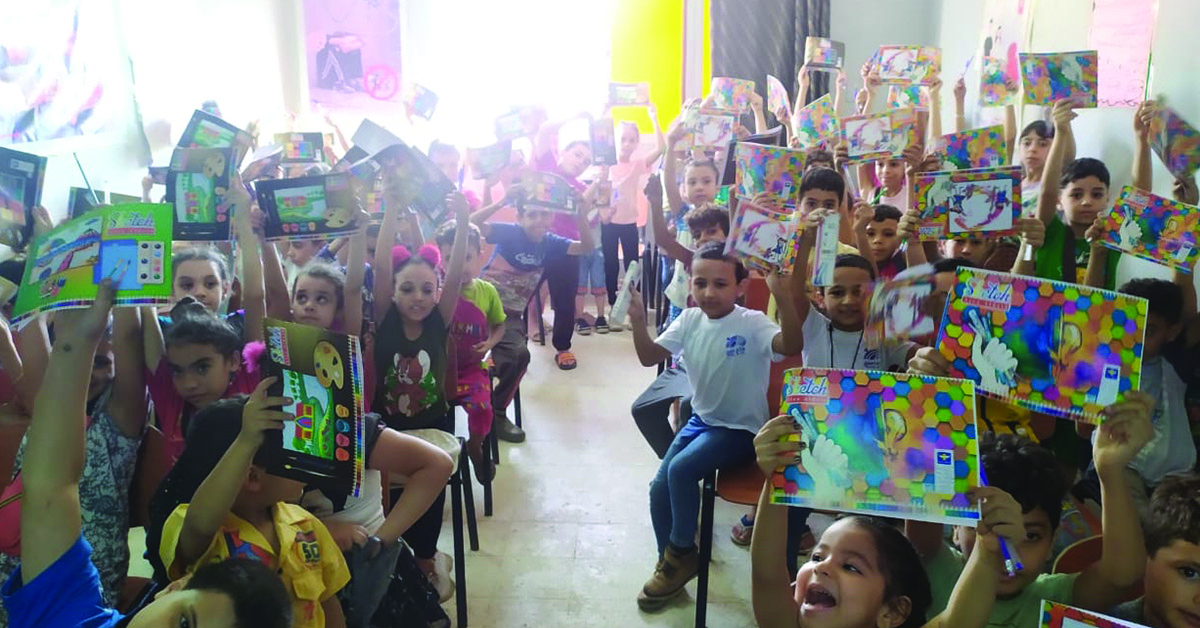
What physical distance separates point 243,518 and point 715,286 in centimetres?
150

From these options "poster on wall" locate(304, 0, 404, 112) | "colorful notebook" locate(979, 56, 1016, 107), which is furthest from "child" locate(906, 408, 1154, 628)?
"poster on wall" locate(304, 0, 404, 112)

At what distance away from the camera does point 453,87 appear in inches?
260

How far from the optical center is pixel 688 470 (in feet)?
7.36

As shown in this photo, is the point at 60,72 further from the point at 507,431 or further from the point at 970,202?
the point at 970,202

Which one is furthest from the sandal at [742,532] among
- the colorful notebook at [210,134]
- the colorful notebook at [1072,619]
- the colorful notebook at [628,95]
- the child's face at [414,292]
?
the colorful notebook at [628,95]

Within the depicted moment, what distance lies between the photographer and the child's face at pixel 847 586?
118cm

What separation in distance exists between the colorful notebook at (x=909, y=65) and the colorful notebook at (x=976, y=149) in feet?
4.21

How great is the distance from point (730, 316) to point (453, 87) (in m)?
4.88

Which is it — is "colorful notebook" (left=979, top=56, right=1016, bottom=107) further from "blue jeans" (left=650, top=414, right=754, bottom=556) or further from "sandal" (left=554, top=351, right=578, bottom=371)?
"sandal" (left=554, top=351, right=578, bottom=371)

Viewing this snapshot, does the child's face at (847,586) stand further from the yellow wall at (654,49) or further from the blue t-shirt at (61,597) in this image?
the yellow wall at (654,49)

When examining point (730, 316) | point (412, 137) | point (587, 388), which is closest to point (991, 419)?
point (730, 316)

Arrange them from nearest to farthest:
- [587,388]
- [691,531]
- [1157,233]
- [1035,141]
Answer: [1157,233] → [691,531] → [1035,141] → [587,388]

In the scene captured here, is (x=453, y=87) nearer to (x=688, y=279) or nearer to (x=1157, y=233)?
(x=688, y=279)

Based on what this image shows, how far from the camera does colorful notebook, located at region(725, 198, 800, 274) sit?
2.19m
